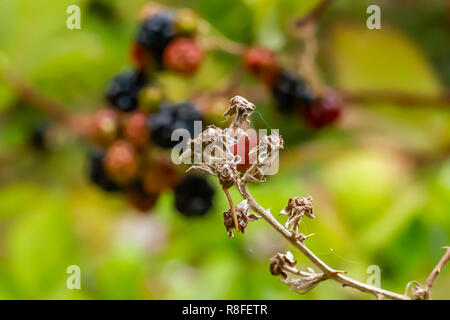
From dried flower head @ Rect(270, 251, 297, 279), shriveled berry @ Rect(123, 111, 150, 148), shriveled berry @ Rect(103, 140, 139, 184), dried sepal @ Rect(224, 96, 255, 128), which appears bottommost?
dried flower head @ Rect(270, 251, 297, 279)

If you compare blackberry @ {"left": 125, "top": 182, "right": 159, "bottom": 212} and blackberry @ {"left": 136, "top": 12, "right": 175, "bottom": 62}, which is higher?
blackberry @ {"left": 136, "top": 12, "right": 175, "bottom": 62}

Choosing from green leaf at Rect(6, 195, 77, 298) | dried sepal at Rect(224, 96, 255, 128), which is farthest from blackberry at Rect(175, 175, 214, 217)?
dried sepal at Rect(224, 96, 255, 128)

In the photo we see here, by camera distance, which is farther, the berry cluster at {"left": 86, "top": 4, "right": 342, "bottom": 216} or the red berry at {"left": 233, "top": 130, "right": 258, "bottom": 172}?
the berry cluster at {"left": 86, "top": 4, "right": 342, "bottom": 216}

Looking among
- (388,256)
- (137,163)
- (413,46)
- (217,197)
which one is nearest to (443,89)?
(413,46)

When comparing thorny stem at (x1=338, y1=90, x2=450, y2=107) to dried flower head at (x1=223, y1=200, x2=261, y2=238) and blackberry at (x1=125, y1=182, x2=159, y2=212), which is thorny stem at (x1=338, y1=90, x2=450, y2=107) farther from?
dried flower head at (x1=223, y1=200, x2=261, y2=238)

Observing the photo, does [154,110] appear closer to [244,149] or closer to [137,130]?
[137,130]

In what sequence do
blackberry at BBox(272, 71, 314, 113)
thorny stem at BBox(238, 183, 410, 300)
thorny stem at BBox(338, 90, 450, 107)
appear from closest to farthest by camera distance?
thorny stem at BBox(238, 183, 410, 300) < blackberry at BBox(272, 71, 314, 113) < thorny stem at BBox(338, 90, 450, 107)

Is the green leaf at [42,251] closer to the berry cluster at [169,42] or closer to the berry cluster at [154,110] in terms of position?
the berry cluster at [154,110]
